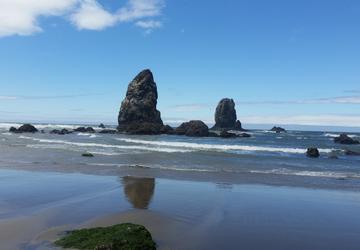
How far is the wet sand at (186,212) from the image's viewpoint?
8.70 meters

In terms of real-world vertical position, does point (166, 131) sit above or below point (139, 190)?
above

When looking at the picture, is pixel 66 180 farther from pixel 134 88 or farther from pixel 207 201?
pixel 134 88

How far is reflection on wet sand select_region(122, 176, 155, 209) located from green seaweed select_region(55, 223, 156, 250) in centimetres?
393

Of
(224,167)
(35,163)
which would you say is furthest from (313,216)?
(35,163)

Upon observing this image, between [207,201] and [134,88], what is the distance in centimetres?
7646

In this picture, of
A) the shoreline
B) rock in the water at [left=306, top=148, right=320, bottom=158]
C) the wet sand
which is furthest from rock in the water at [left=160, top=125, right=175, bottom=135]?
the wet sand

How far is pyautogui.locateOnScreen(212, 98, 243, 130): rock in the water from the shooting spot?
115 metres

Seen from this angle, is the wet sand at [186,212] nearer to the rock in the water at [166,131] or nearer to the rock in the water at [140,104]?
the rock in the water at [166,131]

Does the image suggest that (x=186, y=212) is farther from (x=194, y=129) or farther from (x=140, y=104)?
(x=140, y=104)

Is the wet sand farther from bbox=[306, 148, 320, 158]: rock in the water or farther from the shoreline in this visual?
bbox=[306, 148, 320, 158]: rock in the water

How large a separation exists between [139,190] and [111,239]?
7.67 m

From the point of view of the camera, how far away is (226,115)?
11525 cm

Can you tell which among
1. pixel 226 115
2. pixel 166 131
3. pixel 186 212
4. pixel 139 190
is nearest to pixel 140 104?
pixel 166 131

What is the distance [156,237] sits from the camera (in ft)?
28.9
